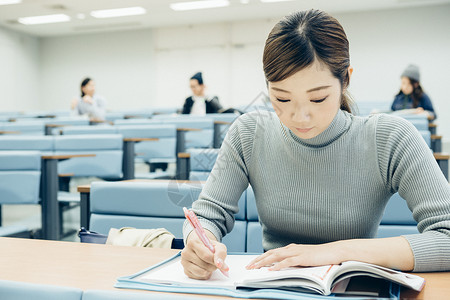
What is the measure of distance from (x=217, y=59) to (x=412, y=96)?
6.99 m

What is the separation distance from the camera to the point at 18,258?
2.95 feet

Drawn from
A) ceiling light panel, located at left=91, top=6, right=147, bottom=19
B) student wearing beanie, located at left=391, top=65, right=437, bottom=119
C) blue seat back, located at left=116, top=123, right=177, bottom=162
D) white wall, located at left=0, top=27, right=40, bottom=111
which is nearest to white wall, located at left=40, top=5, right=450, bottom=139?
white wall, located at left=0, top=27, right=40, bottom=111

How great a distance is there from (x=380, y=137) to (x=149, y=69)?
11449mm

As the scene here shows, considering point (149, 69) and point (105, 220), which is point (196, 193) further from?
point (149, 69)

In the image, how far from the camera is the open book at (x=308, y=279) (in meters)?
0.69

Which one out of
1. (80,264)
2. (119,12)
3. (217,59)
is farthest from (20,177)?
(217,59)

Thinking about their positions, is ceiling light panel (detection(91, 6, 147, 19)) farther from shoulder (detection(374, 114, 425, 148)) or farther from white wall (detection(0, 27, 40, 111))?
shoulder (detection(374, 114, 425, 148))

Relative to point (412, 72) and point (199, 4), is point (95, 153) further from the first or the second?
point (199, 4)

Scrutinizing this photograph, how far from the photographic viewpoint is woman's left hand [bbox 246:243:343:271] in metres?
0.78

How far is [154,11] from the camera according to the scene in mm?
9945

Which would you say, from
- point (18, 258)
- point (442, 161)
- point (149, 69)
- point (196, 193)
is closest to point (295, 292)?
point (18, 258)

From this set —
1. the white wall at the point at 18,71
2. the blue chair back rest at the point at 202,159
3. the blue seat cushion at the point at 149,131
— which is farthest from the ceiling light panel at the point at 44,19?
the blue chair back rest at the point at 202,159

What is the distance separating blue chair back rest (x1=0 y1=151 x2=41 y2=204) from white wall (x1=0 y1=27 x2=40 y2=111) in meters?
10.3

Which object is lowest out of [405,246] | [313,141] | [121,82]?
[405,246]
